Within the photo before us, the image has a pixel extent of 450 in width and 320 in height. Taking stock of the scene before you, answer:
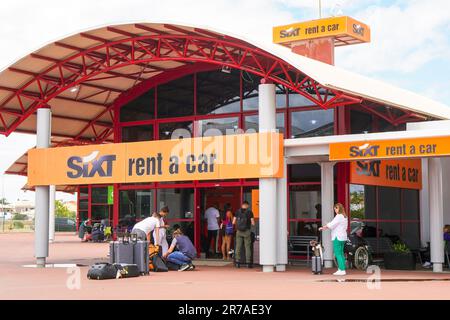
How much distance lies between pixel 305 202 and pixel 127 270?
22.3 feet

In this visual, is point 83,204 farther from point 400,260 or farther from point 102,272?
point 102,272

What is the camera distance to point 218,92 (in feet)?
79.3

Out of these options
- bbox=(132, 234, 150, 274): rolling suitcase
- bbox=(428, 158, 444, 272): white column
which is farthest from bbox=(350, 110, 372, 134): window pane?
bbox=(132, 234, 150, 274): rolling suitcase

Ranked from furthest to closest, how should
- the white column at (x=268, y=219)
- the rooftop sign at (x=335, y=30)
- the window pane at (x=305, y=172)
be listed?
the rooftop sign at (x=335, y=30)
the window pane at (x=305, y=172)
the white column at (x=268, y=219)

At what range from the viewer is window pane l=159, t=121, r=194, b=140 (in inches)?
972

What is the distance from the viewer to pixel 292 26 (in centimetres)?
6962

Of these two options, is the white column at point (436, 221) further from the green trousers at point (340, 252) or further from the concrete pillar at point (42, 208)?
the concrete pillar at point (42, 208)

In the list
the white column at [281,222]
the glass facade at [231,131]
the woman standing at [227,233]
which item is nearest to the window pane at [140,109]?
the glass facade at [231,131]

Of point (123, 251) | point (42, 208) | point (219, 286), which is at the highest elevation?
point (42, 208)

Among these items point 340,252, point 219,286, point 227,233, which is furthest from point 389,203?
point 219,286

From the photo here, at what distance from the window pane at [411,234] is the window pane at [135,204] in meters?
7.84

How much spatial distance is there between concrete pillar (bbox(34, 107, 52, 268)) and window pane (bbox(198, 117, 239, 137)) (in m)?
4.78

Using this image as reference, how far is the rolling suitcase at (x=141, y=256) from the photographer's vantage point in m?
17.9
